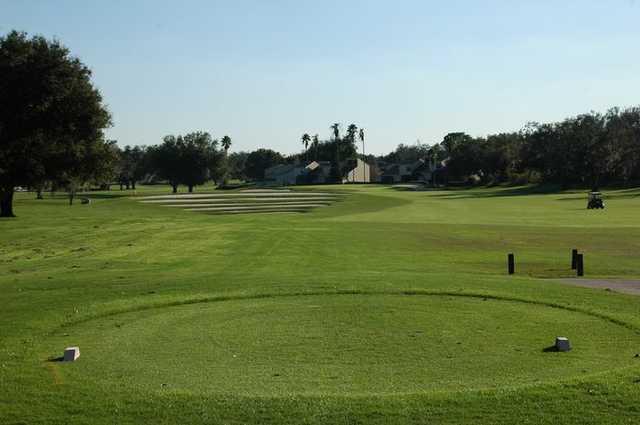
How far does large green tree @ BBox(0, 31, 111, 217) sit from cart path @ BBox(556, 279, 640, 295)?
40551mm

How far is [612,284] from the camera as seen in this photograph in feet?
63.8

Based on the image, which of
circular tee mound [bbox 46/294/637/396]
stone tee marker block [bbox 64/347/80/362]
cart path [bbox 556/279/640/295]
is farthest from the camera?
cart path [bbox 556/279/640/295]

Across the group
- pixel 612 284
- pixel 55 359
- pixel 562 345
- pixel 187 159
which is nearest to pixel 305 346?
pixel 55 359

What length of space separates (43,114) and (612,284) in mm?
43672

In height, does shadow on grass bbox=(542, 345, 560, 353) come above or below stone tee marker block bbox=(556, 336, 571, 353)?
below

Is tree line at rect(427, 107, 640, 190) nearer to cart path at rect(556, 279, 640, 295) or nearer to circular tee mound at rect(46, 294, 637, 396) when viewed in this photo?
cart path at rect(556, 279, 640, 295)

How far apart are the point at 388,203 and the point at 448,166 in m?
95.8

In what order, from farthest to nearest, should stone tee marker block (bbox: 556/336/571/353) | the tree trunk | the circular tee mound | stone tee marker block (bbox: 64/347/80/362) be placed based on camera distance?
the tree trunk → stone tee marker block (bbox: 556/336/571/353) → stone tee marker block (bbox: 64/347/80/362) → the circular tee mound

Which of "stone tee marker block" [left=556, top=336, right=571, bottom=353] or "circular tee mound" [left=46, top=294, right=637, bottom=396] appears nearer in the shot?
"circular tee mound" [left=46, top=294, right=637, bottom=396]

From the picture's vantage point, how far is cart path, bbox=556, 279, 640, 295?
1788 cm

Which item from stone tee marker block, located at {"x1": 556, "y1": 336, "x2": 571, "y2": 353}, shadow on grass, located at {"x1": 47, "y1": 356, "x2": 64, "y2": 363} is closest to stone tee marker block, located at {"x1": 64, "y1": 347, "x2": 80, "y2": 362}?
shadow on grass, located at {"x1": 47, "y1": 356, "x2": 64, "y2": 363}

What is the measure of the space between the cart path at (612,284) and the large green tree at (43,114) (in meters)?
40.6

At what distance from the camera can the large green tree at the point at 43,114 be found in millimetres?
49312

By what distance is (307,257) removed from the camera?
28.5 meters
